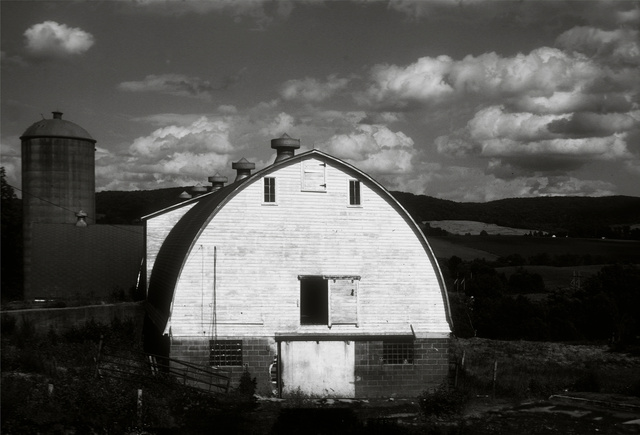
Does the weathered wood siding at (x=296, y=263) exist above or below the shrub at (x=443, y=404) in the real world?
above

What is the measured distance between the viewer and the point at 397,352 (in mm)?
23500

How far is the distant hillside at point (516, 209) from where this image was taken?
103m

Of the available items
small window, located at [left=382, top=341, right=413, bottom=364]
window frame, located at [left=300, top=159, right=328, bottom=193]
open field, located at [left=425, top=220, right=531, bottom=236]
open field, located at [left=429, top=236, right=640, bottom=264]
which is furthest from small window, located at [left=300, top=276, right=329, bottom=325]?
open field, located at [left=425, top=220, right=531, bottom=236]

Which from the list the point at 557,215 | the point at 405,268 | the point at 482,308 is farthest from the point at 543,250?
the point at 405,268

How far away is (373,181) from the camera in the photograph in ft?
77.8

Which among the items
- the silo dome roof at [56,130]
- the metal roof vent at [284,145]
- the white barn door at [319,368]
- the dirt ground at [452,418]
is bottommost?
the dirt ground at [452,418]

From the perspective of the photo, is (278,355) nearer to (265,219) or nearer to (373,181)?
(265,219)

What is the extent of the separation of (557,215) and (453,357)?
96.2 meters

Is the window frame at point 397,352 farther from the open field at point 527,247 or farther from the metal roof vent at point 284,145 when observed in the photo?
the open field at point 527,247

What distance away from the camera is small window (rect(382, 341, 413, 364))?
23.5 metres

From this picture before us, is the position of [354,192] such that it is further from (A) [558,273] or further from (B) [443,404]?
(A) [558,273]

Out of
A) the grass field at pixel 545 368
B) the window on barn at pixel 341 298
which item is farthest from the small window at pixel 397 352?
the grass field at pixel 545 368

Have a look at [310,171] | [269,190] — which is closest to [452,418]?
[310,171]

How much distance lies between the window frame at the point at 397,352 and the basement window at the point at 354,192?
16.0 feet
